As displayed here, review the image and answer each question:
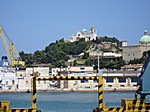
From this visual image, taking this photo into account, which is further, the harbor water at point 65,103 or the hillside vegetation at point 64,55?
the hillside vegetation at point 64,55

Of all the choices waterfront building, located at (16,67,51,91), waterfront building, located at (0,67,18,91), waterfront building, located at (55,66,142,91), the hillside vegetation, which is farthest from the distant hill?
waterfront building, located at (0,67,18,91)

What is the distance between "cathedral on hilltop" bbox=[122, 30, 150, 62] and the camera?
160 m

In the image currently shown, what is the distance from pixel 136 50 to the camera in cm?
16088

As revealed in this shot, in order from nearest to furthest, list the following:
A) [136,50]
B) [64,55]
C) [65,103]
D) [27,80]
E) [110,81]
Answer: [65,103] < [27,80] < [110,81] < [136,50] < [64,55]

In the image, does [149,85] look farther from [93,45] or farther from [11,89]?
[93,45]

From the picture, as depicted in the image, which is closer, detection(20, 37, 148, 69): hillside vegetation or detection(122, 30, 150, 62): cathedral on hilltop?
detection(20, 37, 148, 69): hillside vegetation

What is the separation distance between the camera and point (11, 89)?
117 metres

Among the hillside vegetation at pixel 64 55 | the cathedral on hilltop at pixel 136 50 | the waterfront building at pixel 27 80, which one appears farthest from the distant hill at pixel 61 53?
the waterfront building at pixel 27 80

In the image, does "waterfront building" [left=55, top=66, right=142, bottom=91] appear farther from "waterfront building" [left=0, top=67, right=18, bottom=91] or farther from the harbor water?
the harbor water

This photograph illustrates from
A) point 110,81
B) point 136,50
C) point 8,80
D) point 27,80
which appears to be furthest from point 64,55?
Answer: point 27,80

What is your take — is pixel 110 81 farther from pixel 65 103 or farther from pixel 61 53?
pixel 65 103

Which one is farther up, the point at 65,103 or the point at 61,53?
the point at 61,53

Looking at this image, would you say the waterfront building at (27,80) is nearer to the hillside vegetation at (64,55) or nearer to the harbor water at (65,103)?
the hillside vegetation at (64,55)

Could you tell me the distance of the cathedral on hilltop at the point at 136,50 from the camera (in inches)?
6309
